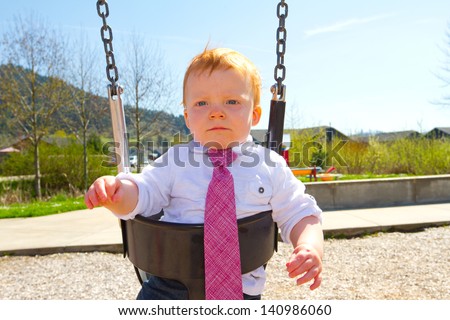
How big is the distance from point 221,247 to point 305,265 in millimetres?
257

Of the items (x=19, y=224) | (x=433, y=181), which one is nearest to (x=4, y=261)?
(x=19, y=224)

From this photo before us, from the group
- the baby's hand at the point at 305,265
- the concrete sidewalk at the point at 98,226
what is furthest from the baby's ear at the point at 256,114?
the concrete sidewalk at the point at 98,226

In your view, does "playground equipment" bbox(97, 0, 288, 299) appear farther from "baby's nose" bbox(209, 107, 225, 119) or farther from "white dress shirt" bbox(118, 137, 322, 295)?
"baby's nose" bbox(209, 107, 225, 119)

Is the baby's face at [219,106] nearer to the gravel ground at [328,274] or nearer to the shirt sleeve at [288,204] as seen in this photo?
the shirt sleeve at [288,204]

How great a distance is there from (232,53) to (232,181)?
46 cm

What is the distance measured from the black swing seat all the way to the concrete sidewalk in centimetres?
311

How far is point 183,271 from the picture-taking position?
129 centimetres

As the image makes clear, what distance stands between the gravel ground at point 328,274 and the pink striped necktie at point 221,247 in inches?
74.7

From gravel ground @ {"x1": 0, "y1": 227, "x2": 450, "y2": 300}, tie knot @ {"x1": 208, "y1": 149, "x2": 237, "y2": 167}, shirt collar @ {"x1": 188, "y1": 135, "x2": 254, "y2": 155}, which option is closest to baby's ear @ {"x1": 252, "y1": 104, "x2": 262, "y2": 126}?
shirt collar @ {"x1": 188, "y1": 135, "x2": 254, "y2": 155}

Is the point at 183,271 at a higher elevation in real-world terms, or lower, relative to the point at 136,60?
lower

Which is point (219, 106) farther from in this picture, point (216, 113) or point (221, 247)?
point (221, 247)

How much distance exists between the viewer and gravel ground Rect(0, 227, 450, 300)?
3158 mm

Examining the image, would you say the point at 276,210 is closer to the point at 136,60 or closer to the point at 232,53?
the point at 232,53

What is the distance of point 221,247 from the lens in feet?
4.13
